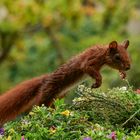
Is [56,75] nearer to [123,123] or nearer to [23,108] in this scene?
[23,108]

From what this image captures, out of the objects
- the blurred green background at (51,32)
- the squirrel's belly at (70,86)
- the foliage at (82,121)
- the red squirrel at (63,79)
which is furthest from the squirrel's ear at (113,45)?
the blurred green background at (51,32)

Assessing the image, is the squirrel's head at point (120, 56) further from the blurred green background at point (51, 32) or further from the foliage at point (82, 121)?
the blurred green background at point (51, 32)

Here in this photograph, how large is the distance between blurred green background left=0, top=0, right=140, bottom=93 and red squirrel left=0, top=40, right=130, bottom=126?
291 inches

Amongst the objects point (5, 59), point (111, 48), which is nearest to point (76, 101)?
point (111, 48)

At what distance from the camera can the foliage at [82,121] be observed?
3500 millimetres

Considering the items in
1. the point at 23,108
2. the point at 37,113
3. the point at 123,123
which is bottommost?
the point at 123,123

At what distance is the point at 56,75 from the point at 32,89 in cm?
20

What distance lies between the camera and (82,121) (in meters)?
3.72

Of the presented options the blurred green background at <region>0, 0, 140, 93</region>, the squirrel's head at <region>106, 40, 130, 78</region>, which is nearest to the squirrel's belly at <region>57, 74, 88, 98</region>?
the squirrel's head at <region>106, 40, 130, 78</region>

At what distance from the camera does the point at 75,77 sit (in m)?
5.23

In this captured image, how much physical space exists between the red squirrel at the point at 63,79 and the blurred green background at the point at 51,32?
7.40 metres

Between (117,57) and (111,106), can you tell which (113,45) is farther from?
(111,106)

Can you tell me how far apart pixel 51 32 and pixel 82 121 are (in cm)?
1221

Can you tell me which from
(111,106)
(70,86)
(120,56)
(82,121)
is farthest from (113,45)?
(82,121)
